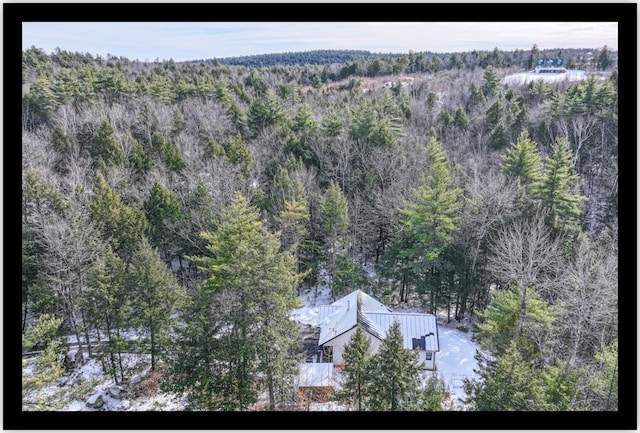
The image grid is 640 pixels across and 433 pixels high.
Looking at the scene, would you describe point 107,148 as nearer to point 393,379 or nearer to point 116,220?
point 116,220


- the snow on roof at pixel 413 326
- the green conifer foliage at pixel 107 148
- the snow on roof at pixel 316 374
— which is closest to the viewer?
the snow on roof at pixel 316 374

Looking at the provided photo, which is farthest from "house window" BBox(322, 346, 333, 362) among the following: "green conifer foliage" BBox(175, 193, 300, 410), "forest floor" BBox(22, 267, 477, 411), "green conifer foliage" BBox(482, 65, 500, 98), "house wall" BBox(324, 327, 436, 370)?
"green conifer foliage" BBox(482, 65, 500, 98)

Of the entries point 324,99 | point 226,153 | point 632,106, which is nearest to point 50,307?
point 226,153

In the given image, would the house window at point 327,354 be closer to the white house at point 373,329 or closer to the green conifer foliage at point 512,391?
the white house at point 373,329

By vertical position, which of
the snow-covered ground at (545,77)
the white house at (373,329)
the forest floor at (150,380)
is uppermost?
the snow-covered ground at (545,77)

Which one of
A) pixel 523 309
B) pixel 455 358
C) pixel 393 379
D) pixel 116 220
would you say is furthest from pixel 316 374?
pixel 116 220

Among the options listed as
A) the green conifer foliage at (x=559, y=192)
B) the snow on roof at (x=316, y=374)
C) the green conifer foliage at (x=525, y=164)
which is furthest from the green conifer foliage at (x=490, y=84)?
the snow on roof at (x=316, y=374)

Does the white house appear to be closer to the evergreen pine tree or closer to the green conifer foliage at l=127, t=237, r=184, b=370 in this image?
the green conifer foliage at l=127, t=237, r=184, b=370
